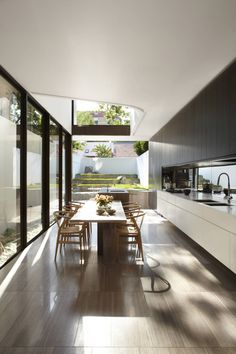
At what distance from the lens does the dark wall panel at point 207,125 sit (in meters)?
3.44

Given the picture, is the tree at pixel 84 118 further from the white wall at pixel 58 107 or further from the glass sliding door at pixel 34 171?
the glass sliding door at pixel 34 171

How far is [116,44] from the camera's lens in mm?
3021

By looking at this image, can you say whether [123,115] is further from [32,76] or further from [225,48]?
[225,48]

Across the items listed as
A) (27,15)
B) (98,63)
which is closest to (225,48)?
(98,63)

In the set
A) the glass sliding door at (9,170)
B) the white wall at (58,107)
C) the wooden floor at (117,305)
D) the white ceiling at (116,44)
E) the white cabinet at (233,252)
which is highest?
the white wall at (58,107)

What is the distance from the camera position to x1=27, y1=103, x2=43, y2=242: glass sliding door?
16.0 ft

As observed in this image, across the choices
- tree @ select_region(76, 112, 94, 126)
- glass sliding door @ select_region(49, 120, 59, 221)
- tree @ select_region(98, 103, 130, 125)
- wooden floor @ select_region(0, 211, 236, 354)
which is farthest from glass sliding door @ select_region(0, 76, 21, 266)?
tree @ select_region(98, 103, 130, 125)

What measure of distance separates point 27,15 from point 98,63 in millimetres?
1207

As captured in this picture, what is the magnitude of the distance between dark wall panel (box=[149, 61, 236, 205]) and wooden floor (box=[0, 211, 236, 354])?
1713 millimetres

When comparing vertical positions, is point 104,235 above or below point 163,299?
above

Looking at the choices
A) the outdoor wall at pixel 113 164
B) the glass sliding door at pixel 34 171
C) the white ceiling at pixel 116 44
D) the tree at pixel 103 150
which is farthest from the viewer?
the tree at pixel 103 150

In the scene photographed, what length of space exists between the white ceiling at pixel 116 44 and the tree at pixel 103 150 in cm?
1716

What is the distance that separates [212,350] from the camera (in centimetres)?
200

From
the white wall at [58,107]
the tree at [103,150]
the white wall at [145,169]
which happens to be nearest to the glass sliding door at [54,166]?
the white wall at [58,107]
